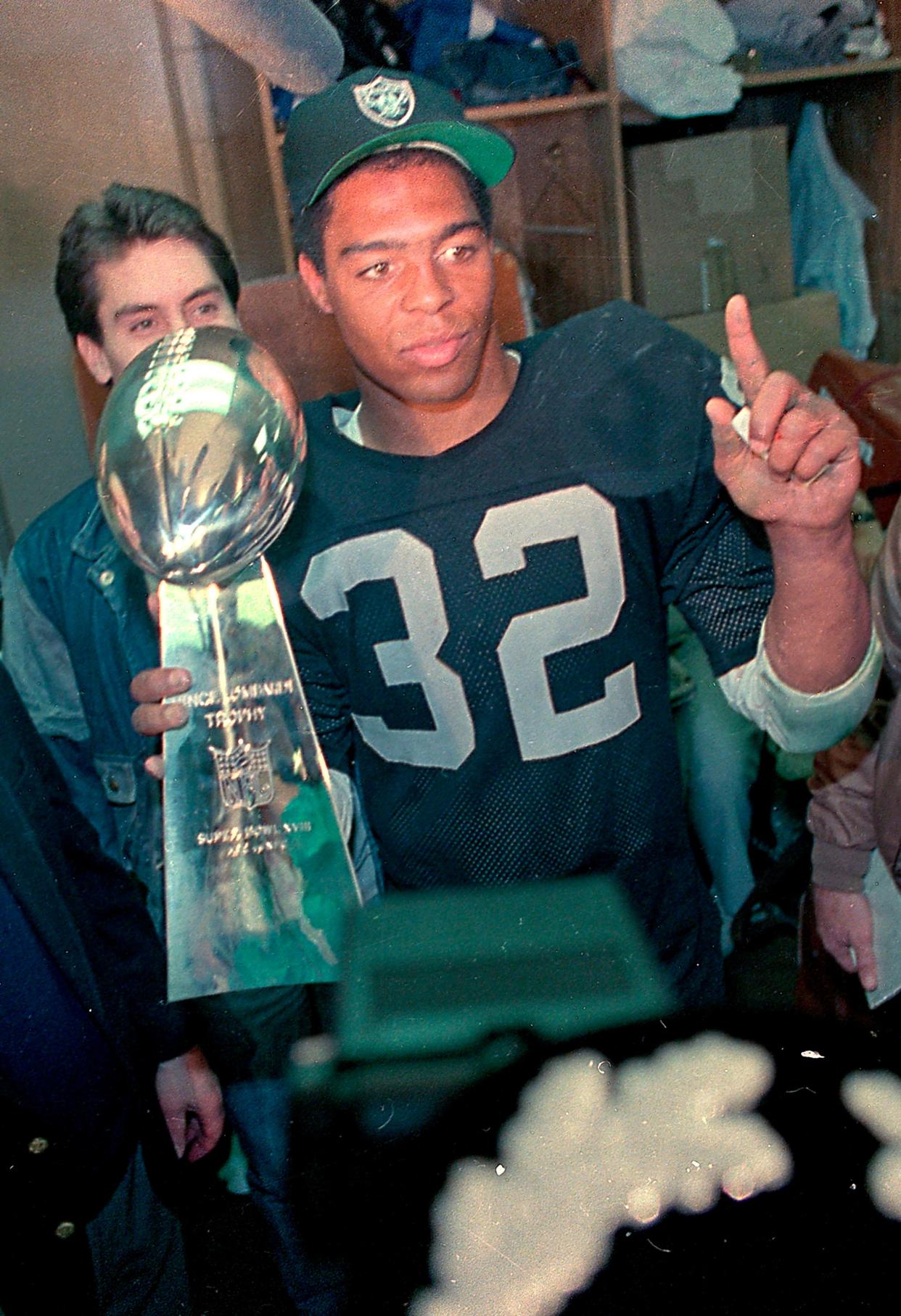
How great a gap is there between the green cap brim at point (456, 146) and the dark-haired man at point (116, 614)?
8cm

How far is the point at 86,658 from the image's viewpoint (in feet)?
1.90

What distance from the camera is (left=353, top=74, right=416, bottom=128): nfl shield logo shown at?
535 mm

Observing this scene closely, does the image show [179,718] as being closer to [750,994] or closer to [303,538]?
[303,538]

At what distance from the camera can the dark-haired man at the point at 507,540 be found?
1.79 ft

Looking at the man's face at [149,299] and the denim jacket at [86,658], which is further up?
the man's face at [149,299]

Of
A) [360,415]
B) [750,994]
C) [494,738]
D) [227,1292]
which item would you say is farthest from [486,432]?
[227,1292]

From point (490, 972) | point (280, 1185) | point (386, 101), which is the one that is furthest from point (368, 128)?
point (280, 1185)

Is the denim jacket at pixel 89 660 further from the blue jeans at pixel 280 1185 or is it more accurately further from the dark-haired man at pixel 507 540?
the blue jeans at pixel 280 1185

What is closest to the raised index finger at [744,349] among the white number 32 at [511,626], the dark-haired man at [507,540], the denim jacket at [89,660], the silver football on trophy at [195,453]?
the dark-haired man at [507,540]

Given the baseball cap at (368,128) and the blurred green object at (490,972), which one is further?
the blurred green object at (490,972)

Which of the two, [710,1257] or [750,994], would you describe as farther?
[750,994]

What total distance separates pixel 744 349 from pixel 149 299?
0.33 meters

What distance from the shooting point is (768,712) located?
0.65 metres

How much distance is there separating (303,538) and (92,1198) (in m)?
0.43
